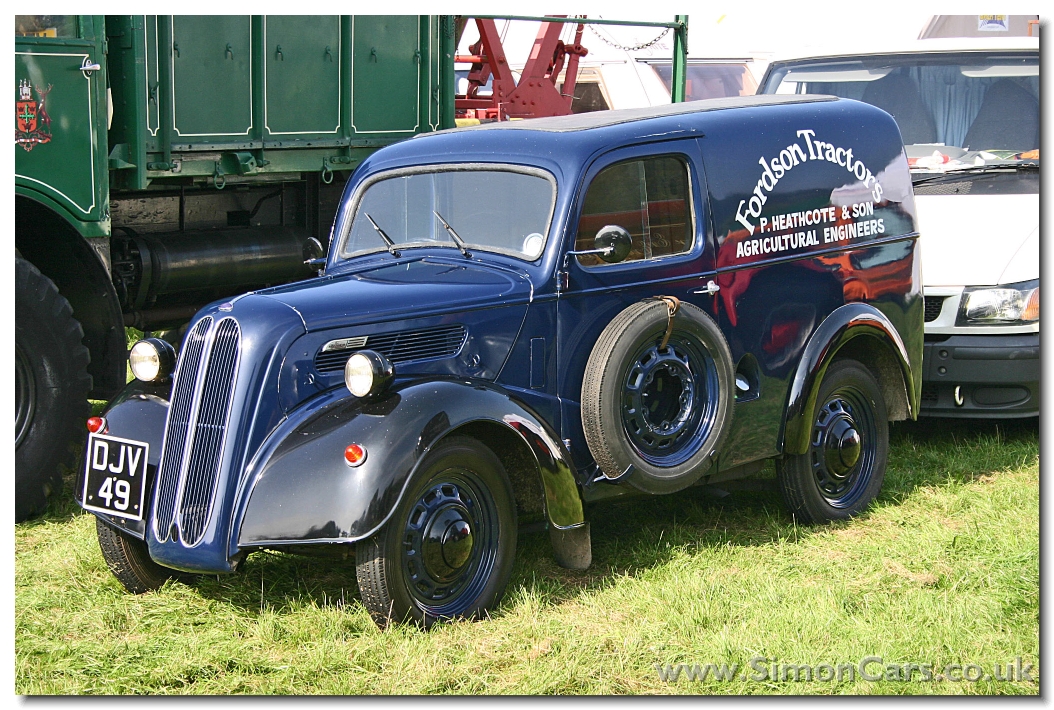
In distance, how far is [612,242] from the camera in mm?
4770

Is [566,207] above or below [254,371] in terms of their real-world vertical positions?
above

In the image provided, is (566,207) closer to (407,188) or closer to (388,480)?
(407,188)

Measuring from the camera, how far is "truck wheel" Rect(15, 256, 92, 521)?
5.84m

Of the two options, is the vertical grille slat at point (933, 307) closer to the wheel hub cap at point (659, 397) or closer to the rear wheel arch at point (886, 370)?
the rear wheel arch at point (886, 370)

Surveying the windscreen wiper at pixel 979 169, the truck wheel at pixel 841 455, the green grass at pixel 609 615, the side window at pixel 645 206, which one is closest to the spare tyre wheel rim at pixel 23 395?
the green grass at pixel 609 615

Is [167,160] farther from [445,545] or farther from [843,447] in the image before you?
[843,447]

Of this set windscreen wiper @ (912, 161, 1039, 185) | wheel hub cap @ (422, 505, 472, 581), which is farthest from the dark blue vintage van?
windscreen wiper @ (912, 161, 1039, 185)

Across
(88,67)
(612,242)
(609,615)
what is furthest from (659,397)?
(88,67)

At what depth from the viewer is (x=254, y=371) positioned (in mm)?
4332

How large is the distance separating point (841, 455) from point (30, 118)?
4.35 m

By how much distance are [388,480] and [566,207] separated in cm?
142

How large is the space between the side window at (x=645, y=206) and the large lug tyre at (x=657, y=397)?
0.33m

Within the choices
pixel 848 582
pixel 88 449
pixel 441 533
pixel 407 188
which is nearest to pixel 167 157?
pixel 407 188

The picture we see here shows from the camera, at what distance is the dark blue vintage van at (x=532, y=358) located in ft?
14.1
